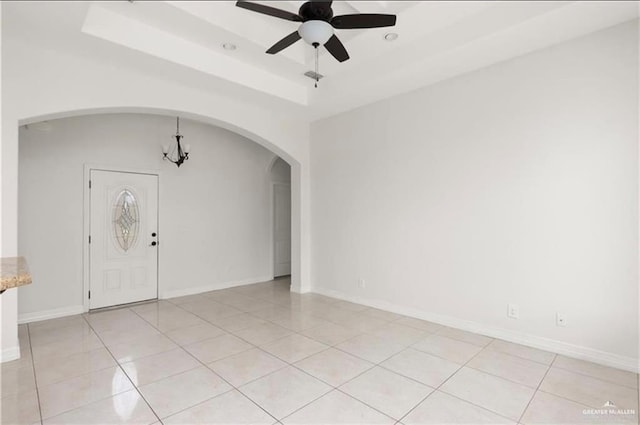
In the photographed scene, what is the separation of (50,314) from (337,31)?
504 centimetres

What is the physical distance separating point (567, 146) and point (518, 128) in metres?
0.48

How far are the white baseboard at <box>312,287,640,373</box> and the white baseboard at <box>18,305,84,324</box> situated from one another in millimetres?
4092

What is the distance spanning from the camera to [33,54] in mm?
3229

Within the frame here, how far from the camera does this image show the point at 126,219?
5.09 m

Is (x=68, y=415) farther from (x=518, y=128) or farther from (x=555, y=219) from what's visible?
(x=518, y=128)

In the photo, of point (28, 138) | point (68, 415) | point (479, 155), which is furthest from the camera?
point (28, 138)

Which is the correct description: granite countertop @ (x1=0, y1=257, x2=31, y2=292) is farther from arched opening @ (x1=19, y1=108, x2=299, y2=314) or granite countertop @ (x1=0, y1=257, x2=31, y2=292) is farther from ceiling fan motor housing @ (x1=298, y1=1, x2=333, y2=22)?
arched opening @ (x1=19, y1=108, x2=299, y2=314)

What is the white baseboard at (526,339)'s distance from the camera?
2.89 meters

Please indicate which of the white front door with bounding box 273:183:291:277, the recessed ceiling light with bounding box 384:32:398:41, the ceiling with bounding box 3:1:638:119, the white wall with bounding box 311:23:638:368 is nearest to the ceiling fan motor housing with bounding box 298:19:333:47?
the ceiling with bounding box 3:1:638:119

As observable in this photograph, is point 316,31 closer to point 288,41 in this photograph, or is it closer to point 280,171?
A: point 288,41

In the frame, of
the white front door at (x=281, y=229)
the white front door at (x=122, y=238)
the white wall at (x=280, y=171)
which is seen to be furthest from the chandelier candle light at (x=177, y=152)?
the white front door at (x=281, y=229)

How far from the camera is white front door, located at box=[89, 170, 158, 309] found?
4797 millimetres

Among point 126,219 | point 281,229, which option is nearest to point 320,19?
point 126,219

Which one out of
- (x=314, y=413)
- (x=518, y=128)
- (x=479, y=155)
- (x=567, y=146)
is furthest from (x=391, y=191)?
(x=314, y=413)
